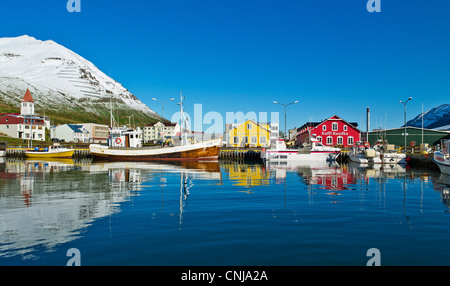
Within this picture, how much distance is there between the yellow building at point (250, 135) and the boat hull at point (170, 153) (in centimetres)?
2741

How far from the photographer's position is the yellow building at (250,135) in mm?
90375

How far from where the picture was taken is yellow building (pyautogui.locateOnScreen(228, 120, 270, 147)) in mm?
90375

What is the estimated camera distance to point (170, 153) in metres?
62.1

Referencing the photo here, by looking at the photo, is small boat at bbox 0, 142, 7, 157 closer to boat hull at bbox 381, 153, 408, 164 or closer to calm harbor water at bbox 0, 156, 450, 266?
calm harbor water at bbox 0, 156, 450, 266

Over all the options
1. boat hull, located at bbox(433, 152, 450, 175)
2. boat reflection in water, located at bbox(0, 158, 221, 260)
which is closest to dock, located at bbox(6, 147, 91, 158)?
boat reflection in water, located at bbox(0, 158, 221, 260)

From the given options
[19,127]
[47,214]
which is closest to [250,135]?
[47,214]

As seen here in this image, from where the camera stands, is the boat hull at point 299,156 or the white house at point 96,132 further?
the white house at point 96,132

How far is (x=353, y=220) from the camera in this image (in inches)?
443

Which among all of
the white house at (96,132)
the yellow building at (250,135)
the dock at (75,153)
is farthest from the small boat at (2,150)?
the white house at (96,132)

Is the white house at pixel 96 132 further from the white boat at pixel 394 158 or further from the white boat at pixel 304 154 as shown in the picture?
the white boat at pixel 394 158

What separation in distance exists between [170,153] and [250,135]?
33.4 metres

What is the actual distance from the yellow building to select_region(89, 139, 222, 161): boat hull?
27.4 m
